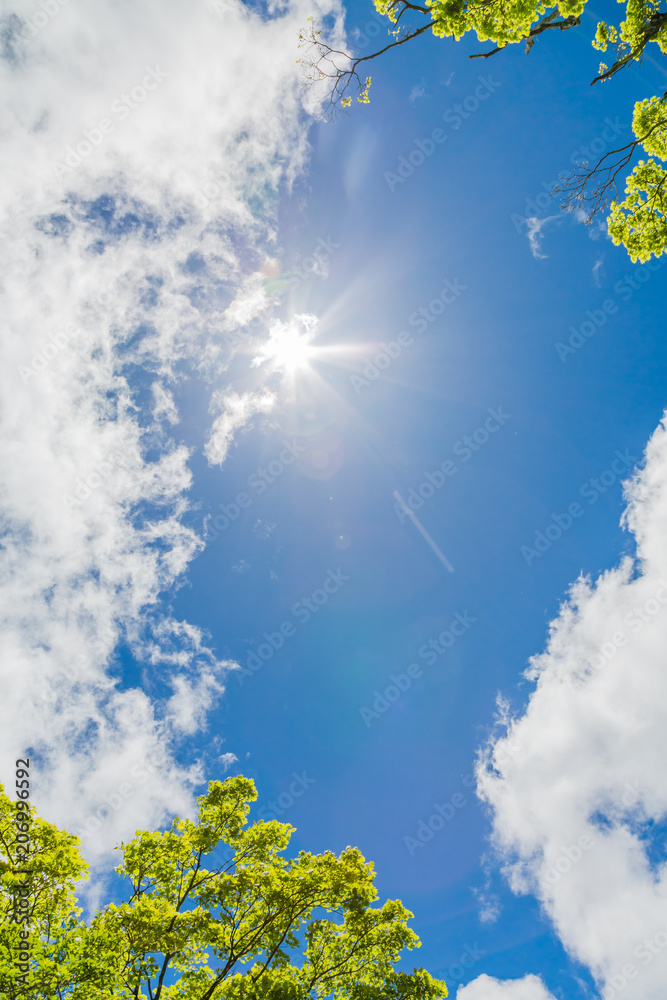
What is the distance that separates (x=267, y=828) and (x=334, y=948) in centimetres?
321

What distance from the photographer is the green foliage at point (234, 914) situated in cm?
865

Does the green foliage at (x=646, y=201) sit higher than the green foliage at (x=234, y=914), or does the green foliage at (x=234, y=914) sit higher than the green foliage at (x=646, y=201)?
the green foliage at (x=646, y=201)

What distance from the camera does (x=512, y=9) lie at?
7.52m

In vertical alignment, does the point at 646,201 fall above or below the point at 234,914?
above

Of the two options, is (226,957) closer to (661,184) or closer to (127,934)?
(127,934)

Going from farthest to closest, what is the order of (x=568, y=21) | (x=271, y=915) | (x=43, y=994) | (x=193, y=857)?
(x=193, y=857) → (x=271, y=915) → (x=568, y=21) → (x=43, y=994)

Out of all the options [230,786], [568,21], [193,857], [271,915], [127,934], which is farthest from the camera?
[230,786]

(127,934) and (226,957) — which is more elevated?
(127,934)

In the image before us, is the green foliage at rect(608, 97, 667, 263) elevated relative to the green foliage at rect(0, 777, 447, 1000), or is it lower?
elevated

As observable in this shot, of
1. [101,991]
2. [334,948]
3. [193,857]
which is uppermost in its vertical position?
[193,857]

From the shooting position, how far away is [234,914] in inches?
373

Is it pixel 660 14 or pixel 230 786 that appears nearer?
pixel 660 14

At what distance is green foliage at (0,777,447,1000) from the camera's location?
8.65 meters

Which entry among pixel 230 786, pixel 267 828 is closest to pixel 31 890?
pixel 230 786
